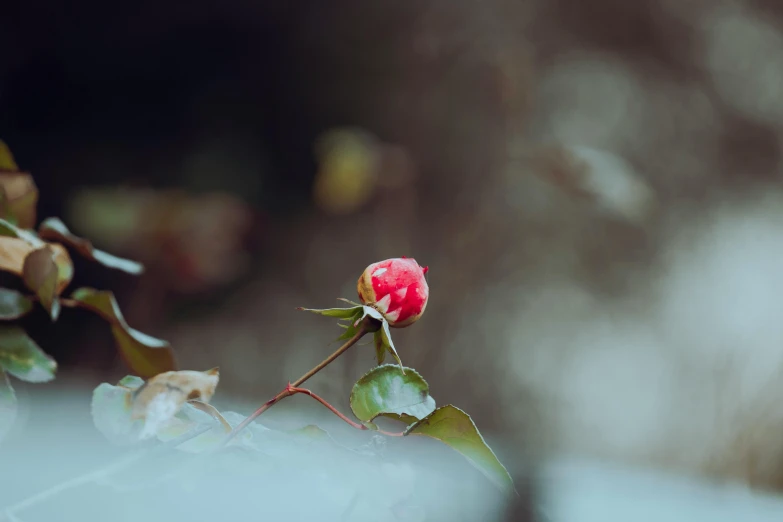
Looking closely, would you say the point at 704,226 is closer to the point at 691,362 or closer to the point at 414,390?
the point at 691,362

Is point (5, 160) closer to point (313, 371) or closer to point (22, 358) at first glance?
point (22, 358)

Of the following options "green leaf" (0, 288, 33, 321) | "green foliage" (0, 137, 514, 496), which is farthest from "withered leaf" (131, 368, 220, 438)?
"green leaf" (0, 288, 33, 321)

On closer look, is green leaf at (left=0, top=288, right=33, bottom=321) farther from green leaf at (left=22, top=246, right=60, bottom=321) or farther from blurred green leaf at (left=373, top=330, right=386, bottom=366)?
blurred green leaf at (left=373, top=330, right=386, bottom=366)

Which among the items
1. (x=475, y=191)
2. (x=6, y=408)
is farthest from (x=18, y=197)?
(x=475, y=191)

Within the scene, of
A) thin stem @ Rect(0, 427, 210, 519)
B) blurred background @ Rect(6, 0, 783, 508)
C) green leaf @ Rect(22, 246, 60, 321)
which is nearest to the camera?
thin stem @ Rect(0, 427, 210, 519)

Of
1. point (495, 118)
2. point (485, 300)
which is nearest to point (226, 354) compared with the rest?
point (485, 300)

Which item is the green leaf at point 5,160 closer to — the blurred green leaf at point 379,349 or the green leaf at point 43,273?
the green leaf at point 43,273

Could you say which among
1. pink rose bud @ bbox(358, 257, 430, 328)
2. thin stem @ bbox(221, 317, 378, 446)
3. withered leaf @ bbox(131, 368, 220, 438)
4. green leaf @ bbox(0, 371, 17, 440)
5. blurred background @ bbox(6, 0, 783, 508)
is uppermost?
blurred background @ bbox(6, 0, 783, 508)

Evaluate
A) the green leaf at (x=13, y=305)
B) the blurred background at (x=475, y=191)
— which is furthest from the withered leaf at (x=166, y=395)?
the blurred background at (x=475, y=191)
